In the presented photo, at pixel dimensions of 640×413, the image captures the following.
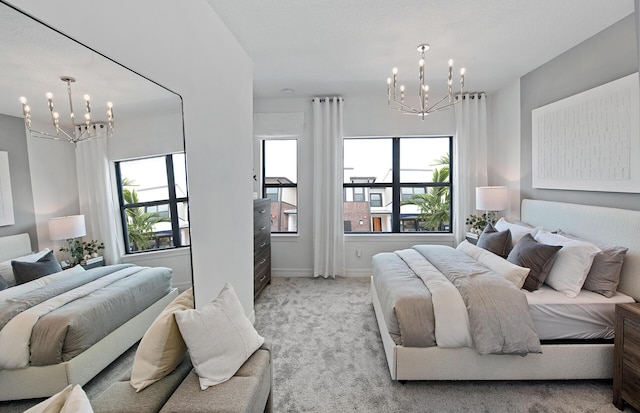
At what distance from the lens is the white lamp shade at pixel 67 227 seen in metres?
1.13

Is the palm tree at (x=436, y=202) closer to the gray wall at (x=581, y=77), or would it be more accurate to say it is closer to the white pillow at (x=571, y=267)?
the gray wall at (x=581, y=77)

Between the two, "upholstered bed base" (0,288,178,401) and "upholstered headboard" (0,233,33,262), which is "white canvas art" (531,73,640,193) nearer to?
"upholstered bed base" (0,288,178,401)

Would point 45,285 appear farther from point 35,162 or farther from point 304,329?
point 304,329

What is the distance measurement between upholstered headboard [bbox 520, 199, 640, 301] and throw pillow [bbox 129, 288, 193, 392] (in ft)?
9.94

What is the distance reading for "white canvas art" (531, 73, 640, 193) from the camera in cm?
246

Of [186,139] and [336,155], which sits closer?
[186,139]

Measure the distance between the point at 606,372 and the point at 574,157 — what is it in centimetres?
187

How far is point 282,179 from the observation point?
502 centimetres

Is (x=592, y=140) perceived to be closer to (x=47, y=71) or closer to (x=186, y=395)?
(x=186, y=395)

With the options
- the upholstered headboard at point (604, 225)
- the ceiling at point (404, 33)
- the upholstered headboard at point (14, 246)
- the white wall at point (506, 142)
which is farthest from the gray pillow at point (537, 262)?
the upholstered headboard at point (14, 246)

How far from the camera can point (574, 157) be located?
300 cm

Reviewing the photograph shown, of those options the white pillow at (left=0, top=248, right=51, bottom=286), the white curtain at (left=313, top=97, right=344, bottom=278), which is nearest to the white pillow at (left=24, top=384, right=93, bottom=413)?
the white pillow at (left=0, top=248, right=51, bottom=286)

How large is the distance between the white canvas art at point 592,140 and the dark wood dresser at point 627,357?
3.64ft

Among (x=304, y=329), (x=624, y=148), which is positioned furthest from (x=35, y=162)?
(x=624, y=148)
